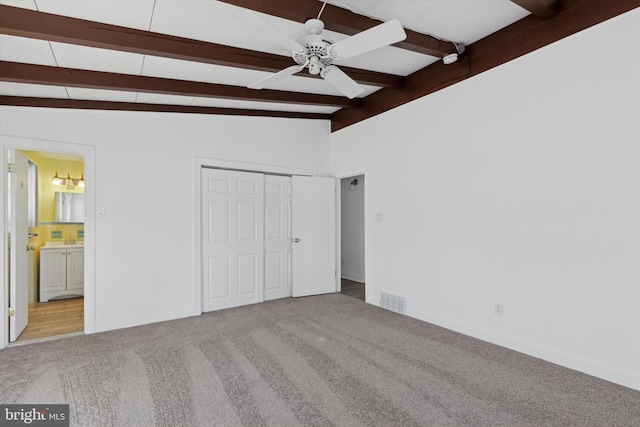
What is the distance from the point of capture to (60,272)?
5.38m

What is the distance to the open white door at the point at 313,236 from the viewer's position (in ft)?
18.0

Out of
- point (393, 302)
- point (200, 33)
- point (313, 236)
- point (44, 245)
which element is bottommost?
point (393, 302)

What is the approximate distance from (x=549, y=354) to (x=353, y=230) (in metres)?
4.42

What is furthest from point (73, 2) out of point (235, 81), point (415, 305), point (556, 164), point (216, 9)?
point (415, 305)

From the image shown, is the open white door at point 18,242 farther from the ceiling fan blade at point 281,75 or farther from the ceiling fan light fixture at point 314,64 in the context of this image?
the ceiling fan light fixture at point 314,64

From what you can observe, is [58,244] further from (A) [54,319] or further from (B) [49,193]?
(A) [54,319]

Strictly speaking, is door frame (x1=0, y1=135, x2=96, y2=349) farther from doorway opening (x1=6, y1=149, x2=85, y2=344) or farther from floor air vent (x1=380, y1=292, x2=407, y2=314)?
floor air vent (x1=380, y1=292, x2=407, y2=314)

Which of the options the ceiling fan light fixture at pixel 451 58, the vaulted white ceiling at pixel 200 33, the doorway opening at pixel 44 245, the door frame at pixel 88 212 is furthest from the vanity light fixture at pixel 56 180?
the ceiling fan light fixture at pixel 451 58

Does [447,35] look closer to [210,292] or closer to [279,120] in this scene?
[279,120]

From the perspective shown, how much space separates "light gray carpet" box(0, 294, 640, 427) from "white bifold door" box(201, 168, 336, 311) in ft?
3.54

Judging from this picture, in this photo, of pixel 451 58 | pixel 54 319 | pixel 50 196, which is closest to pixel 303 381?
pixel 451 58

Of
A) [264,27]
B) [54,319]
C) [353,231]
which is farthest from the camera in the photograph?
[353,231]

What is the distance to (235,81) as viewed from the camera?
3859mm

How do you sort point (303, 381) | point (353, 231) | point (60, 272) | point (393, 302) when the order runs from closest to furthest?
point (303, 381) → point (393, 302) → point (60, 272) → point (353, 231)
